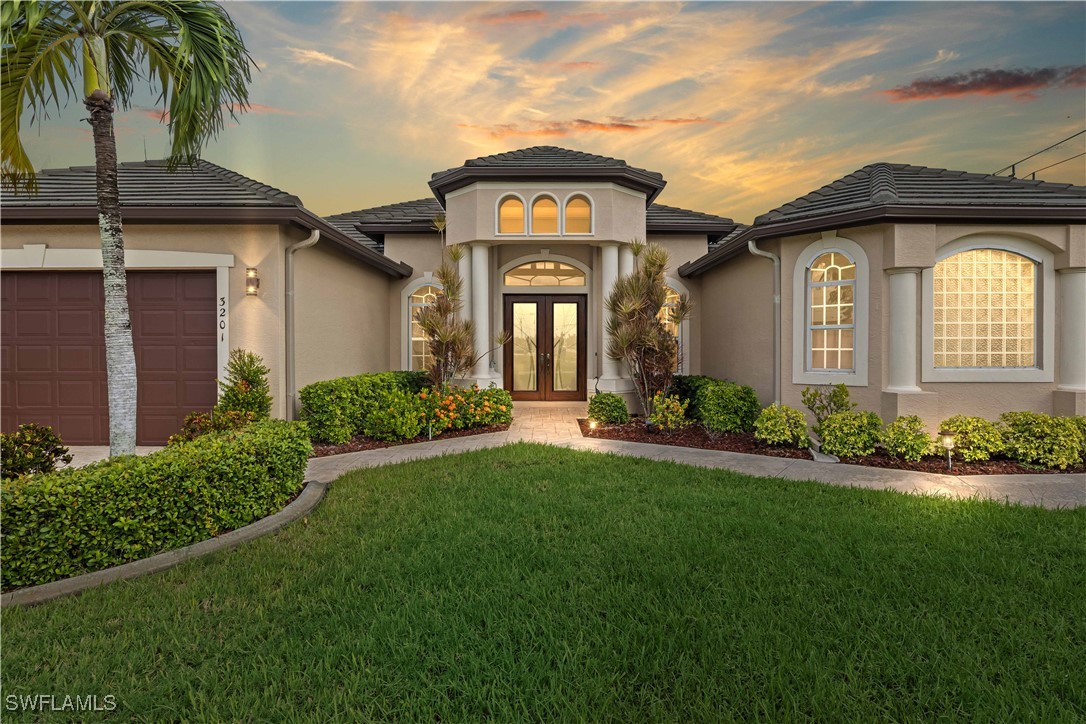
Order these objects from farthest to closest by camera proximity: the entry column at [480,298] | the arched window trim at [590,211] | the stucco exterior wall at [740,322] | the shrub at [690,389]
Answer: the entry column at [480,298] → the arched window trim at [590,211] → the shrub at [690,389] → the stucco exterior wall at [740,322]

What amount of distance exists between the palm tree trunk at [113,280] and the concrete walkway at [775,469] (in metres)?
2.02

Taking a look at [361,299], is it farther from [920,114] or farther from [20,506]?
[920,114]

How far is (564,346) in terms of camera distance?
1206cm

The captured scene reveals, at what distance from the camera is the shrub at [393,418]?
25.9 feet

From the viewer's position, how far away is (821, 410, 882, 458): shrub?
6.68m

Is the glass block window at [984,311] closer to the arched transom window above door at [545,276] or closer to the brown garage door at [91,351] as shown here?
the arched transom window above door at [545,276]

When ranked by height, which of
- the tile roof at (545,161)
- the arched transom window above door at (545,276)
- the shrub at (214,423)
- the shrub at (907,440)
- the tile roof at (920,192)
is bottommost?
the shrub at (907,440)

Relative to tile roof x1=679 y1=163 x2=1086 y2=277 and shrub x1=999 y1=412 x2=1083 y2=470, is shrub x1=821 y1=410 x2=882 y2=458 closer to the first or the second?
shrub x1=999 y1=412 x2=1083 y2=470

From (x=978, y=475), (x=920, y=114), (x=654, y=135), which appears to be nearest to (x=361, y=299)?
(x=654, y=135)

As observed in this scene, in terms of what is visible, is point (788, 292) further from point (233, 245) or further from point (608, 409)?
point (233, 245)

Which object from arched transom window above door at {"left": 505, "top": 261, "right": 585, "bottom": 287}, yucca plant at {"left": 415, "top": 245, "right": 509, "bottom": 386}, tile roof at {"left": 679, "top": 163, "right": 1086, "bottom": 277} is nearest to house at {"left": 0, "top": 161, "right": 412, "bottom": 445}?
yucca plant at {"left": 415, "top": 245, "right": 509, "bottom": 386}

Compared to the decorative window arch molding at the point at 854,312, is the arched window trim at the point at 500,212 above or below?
Result: above

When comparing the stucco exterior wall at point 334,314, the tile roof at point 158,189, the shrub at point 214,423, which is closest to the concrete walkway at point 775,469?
the shrub at point 214,423

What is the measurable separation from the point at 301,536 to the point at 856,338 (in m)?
8.13
